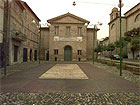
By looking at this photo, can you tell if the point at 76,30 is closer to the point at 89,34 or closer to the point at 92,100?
the point at 89,34

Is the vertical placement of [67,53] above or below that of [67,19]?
below

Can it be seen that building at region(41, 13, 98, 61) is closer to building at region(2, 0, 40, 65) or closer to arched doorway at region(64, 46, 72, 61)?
arched doorway at region(64, 46, 72, 61)

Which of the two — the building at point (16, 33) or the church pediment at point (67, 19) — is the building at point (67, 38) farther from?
the building at point (16, 33)

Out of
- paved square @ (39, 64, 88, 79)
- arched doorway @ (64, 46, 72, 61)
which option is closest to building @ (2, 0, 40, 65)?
paved square @ (39, 64, 88, 79)

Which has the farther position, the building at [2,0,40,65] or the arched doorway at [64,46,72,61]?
the arched doorway at [64,46,72,61]

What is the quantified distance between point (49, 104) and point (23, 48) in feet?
58.2

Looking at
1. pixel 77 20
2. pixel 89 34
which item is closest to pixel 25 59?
pixel 77 20

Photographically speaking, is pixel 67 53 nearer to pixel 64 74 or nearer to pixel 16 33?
pixel 16 33

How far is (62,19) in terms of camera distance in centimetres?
2564

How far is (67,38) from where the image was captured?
25219 mm

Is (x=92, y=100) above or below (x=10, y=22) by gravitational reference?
below

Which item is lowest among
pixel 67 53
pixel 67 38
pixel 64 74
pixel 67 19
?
pixel 64 74

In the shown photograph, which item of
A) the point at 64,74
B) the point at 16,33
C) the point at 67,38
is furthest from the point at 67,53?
the point at 64,74

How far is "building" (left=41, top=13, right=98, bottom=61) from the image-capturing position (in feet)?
82.3
